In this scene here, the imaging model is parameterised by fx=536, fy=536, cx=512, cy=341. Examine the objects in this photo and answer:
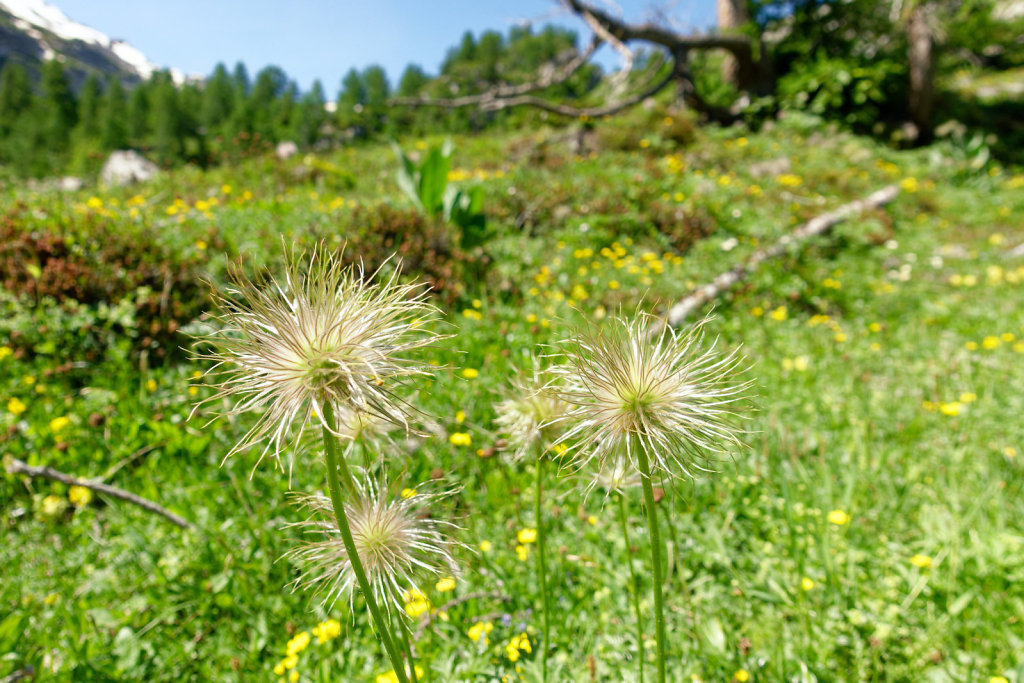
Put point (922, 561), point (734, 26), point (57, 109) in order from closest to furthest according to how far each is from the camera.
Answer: point (922, 561)
point (734, 26)
point (57, 109)

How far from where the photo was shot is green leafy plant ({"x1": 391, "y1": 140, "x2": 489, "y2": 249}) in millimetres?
5039

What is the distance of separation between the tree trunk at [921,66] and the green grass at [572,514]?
951 centimetres

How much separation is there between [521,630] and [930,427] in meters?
3.00

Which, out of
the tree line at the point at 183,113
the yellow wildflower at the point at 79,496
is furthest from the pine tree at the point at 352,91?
the yellow wildflower at the point at 79,496

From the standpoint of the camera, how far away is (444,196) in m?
5.33

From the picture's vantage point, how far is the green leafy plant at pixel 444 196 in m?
5.04

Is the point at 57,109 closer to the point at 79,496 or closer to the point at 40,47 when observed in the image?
the point at 79,496

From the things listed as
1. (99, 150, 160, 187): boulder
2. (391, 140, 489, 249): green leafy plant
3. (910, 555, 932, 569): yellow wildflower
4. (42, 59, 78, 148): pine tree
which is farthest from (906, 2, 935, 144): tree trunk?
(42, 59, 78, 148): pine tree

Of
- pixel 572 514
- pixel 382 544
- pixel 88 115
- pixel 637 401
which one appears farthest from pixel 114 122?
pixel 637 401

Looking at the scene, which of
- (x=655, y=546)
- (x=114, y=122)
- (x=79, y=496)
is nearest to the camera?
(x=655, y=546)

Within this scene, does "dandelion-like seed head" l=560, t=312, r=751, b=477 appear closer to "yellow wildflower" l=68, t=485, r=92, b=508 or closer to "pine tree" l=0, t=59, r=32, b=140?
"yellow wildflower" l=68, t=485, r=92, b=508

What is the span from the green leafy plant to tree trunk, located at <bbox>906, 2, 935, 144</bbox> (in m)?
12.2

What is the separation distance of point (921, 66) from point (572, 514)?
1451cm

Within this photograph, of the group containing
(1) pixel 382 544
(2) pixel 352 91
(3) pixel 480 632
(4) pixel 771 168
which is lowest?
(4) pixel 771 168
